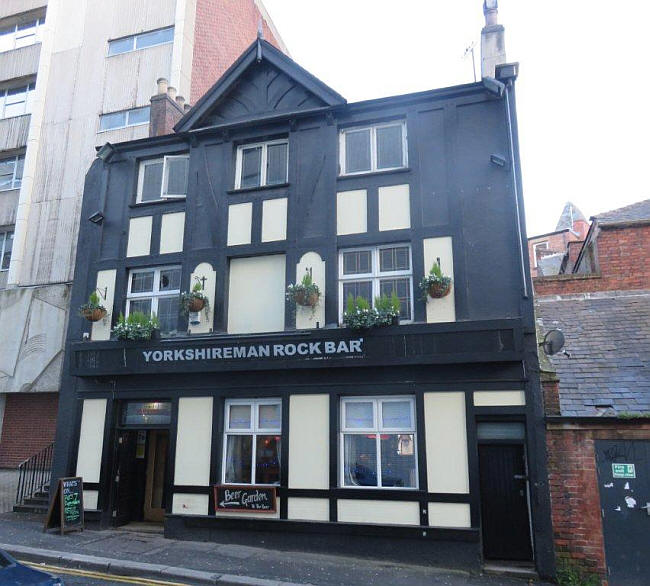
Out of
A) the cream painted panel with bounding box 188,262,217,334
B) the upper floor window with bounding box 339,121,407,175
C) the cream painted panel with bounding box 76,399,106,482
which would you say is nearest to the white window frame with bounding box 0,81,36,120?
the cream painted panel with bounding box 188,262,217,334

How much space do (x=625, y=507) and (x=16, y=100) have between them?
86.4 ft

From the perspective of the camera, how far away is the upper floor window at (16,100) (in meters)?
22.9

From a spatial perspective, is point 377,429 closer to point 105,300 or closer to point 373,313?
point 373,313

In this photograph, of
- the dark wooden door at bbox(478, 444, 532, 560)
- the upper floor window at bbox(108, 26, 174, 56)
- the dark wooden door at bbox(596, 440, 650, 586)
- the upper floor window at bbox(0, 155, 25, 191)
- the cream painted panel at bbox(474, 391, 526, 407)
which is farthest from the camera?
the upper floor window at bbox(0, 155, 25, 191)

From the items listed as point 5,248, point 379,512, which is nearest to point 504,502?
point 379,512

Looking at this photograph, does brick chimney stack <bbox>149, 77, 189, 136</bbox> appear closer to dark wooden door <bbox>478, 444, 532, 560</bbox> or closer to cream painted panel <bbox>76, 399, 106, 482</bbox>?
cream painted panel <bbox>76, 399, 106, 482</bbox>

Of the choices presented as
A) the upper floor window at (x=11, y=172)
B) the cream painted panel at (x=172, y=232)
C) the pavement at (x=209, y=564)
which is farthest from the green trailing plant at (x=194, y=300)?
the upper floor window at (x=11, y=172)

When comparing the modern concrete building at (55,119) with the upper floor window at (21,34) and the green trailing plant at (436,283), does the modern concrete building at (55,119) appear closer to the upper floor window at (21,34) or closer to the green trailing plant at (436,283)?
the upper floor window at (21,34)

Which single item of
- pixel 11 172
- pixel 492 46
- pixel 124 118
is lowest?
pixel 492 46

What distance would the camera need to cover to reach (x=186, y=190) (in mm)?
12719

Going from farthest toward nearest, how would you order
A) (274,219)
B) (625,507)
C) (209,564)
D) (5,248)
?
(5,248)
(274,219)
(209,564)
(625,507)

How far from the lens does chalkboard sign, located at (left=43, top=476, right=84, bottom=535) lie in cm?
1070

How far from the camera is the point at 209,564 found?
351 inches

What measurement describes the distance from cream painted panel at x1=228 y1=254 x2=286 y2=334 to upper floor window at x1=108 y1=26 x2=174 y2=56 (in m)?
13.7
